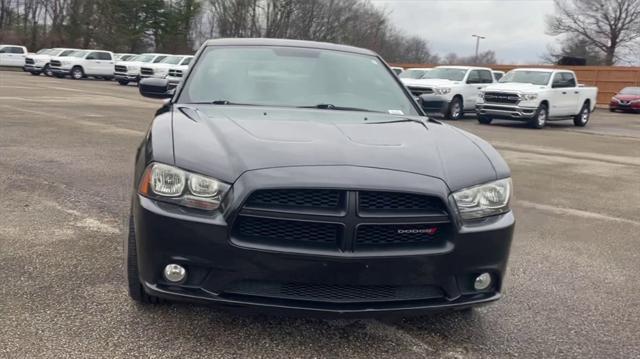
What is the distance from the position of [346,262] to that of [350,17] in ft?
189

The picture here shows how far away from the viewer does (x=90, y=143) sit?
362 inches

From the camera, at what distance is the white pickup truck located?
1792 cm

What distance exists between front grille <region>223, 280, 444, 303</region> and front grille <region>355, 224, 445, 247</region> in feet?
0.66

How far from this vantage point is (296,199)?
2.53 m

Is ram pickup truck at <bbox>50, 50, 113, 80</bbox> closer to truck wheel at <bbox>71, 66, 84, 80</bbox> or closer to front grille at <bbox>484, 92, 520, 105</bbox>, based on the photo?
truck wheel at <bbox>71, 66, 84, 80</bbox>

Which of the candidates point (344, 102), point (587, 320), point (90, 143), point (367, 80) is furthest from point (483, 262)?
point (90, 143)

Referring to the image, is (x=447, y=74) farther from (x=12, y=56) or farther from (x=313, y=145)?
(x=12, y=56)

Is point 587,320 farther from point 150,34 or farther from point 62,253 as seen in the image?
point 150,34

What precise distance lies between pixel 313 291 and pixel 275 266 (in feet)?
0.74

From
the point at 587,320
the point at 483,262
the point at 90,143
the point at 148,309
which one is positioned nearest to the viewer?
the point at 483,262

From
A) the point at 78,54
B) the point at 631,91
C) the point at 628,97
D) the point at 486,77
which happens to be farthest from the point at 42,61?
the point at 631,91

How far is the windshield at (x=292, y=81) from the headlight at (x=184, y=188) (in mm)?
1178

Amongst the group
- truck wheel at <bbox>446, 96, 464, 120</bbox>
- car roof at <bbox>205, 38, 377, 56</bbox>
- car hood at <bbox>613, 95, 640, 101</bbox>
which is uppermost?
car roof at <bbox>205, 38, 377, 56</bbox>

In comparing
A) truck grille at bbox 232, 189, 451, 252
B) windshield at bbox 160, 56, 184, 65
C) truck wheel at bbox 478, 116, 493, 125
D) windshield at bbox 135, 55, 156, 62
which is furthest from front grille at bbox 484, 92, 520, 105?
windshield at bbox 135, 55, 156, 62
